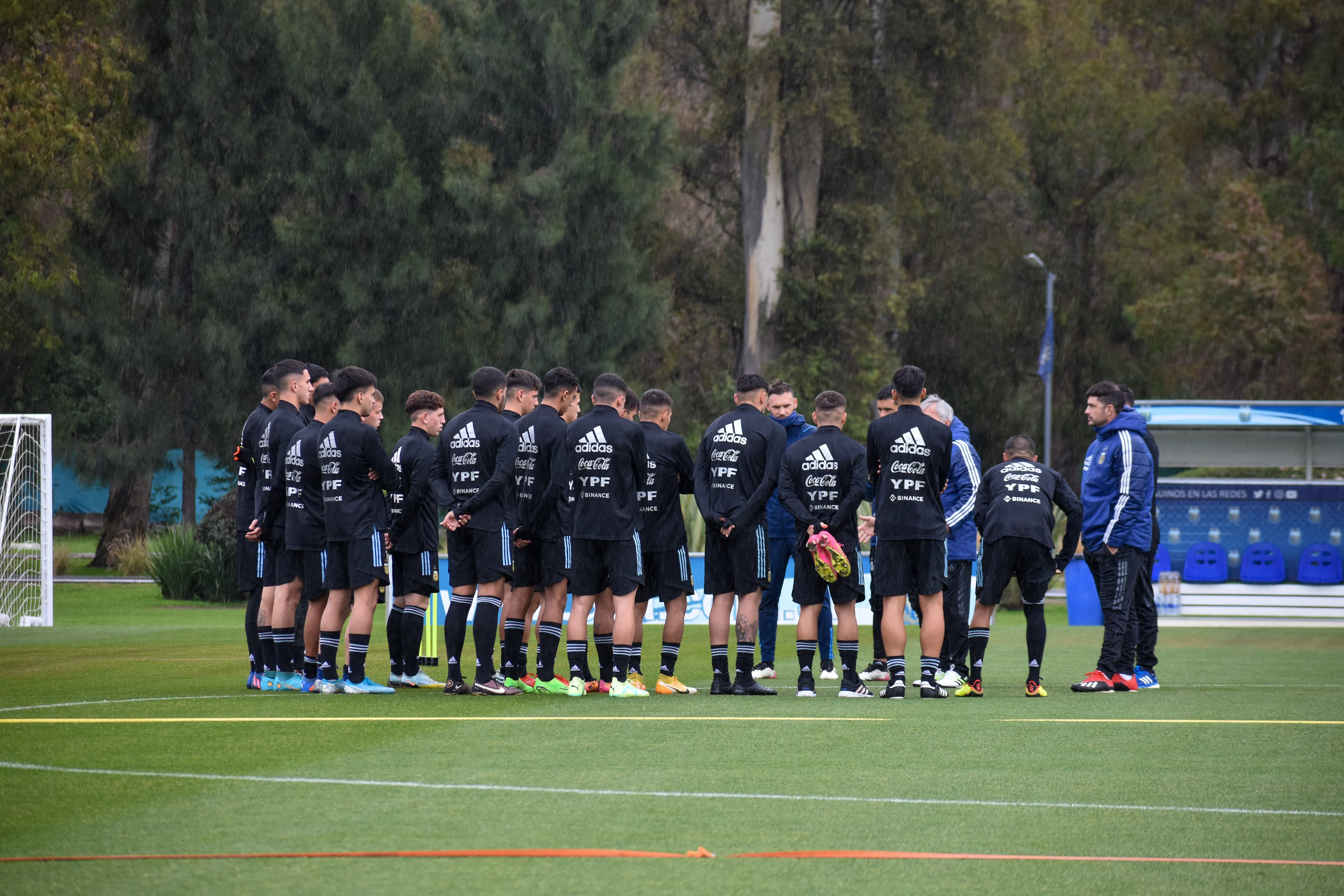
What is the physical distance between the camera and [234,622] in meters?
20.8

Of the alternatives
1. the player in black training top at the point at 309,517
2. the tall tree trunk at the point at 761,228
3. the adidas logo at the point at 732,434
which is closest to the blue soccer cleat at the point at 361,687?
the player in black training top at the point at 309,517

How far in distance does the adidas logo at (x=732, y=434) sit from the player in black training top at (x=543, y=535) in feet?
3.60

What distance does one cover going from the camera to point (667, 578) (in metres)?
11.8

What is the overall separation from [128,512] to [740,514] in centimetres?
2820

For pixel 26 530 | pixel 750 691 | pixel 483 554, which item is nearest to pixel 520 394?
pixel 483 554

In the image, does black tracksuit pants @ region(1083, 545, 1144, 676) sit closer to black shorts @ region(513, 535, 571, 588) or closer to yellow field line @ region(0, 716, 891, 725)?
yellow field line @ region(0, 716, 891, 725)

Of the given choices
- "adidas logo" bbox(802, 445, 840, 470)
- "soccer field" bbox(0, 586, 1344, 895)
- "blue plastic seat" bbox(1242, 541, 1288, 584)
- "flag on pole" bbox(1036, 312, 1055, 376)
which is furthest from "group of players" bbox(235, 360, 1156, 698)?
"flag on pole" bbox(1036, 312, 1055, 376)

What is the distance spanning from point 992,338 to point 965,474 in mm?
35359

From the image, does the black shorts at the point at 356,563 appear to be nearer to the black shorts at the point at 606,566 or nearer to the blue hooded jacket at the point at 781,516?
the black shorts at the point at 606,566

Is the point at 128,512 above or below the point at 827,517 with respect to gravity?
below

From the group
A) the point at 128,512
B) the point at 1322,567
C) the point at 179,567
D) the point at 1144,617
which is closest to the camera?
the point at 1144,617

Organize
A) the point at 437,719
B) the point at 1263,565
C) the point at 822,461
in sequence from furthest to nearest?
the point at 1263,565
the point at 822,461
the point at 437,719

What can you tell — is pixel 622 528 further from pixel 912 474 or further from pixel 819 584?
pixel 912 474

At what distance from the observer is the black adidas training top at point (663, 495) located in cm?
1176
